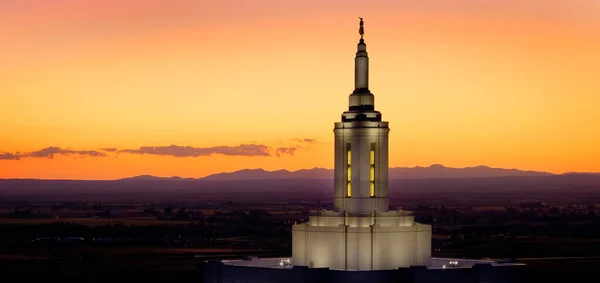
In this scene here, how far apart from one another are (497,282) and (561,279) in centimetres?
4911

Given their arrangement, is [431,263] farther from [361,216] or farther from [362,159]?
[362,159]

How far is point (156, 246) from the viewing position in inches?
5094

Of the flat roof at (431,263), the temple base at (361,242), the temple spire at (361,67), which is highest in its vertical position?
the temple spire at (361,67)

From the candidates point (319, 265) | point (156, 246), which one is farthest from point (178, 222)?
point (319, 265)

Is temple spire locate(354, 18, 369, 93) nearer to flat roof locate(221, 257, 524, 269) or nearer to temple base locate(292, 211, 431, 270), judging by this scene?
temple base locate(292, 211, 431, 270)

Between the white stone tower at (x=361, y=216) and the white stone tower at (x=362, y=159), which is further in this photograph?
the white stone tower at (x=362, y=159)

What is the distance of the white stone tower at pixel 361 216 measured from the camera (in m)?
41.0

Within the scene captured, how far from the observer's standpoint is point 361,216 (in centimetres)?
4138

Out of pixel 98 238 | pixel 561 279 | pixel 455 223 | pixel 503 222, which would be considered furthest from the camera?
pixel 503 222

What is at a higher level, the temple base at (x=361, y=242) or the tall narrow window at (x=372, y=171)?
the tall narrow window at (x=372, y=171)

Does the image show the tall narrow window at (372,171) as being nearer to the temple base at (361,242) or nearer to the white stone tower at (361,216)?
the white stone tower at (361,216)

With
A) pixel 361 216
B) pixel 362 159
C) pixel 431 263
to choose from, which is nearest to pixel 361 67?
pixel 362 159

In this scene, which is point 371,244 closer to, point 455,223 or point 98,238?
point 98,238

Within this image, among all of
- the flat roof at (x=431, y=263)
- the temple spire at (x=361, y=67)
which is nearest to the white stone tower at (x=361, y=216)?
the temple spire at (x=361, y=67)
